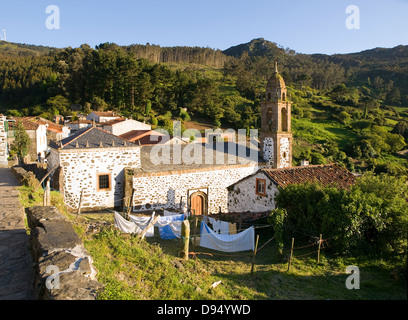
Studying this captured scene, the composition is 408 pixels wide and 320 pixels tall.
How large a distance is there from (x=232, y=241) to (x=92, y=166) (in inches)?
322

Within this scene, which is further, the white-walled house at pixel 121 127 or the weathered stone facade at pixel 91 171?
the white-walled house at pixel 121 127

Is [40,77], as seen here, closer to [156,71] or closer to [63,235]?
[156,71]

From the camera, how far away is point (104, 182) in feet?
52.5

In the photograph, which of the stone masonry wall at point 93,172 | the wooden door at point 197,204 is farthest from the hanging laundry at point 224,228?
the stone masonry wall at point 93,172

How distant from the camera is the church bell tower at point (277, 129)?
20.7 metres

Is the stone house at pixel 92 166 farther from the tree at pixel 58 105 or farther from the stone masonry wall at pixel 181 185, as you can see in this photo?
the tree at pixel 58 105

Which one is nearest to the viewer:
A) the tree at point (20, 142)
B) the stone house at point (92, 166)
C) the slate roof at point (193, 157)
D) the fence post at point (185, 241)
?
the fence post at point (185, 241)


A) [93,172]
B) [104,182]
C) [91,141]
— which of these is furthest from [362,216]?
[91,141]

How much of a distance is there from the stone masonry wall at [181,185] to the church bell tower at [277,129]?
2255 millimetres

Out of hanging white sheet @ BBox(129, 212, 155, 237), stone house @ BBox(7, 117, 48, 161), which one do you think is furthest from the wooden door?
stone house @ BBox(7, 117, 48, 161)

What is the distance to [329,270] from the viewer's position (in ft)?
29.8

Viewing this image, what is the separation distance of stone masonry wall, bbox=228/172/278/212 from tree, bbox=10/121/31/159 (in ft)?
75.8

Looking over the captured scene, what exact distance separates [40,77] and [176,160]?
52225mm

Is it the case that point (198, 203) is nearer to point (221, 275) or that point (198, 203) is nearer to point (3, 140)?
point (221, 275)
